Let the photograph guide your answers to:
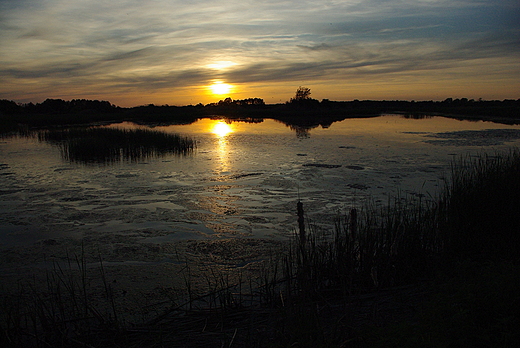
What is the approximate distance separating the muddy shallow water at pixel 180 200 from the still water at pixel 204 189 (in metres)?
0.03

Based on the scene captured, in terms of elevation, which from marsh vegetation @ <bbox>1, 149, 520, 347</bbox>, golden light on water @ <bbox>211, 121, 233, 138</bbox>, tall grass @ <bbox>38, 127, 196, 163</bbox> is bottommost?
marsh vegetation @ <bbox>1, 149, 520, 347</bbox>

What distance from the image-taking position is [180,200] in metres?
7.77

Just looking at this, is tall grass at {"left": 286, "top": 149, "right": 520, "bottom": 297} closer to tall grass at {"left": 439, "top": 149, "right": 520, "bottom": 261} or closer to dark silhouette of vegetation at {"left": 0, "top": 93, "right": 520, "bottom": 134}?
tall grass at {"left": 439, "top": 149, "right": 520, "bottom": 261}

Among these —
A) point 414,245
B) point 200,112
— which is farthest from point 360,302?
point 200,112

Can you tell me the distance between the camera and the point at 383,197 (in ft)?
24.3

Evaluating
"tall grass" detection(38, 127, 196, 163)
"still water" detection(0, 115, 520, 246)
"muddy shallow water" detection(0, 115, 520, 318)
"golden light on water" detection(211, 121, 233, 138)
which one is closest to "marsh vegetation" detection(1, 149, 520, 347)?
"muddy shallow water" detection(0, 115, 520, 318)

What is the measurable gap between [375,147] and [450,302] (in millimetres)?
12882

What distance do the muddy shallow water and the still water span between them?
1.0 inches

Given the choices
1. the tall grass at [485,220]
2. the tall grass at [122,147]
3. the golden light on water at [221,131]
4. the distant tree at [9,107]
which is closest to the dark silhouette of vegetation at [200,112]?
the distant tree at [9,107]

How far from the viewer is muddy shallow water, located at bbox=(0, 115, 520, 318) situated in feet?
16.5

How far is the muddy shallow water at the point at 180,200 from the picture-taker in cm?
502

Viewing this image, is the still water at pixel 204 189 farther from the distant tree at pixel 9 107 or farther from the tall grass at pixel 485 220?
the distant tree at pixel 9 107

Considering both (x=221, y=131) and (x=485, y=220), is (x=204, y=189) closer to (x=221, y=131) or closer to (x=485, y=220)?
(x=485, y=220)

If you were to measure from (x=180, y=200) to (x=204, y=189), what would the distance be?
3.35 feet
